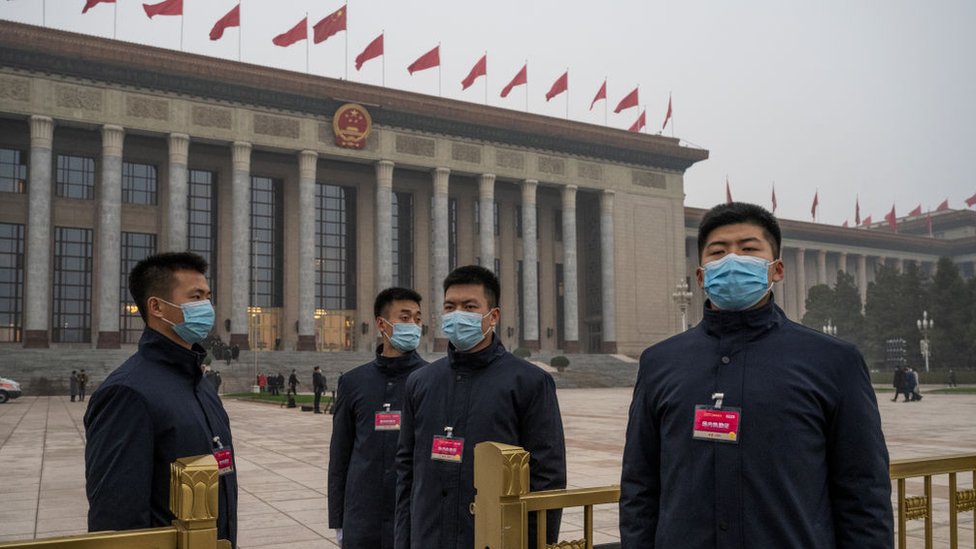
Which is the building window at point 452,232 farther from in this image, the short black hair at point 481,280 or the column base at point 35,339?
the short black hair at point 481,280

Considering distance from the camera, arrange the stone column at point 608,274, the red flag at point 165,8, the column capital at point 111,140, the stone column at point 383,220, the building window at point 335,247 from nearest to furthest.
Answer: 1. the red flag at point 165,8
2. the column capital at point 111,140
3. the stone column at point 383,220
4. the building window at point 335,247
5. the stone column at point 608,274

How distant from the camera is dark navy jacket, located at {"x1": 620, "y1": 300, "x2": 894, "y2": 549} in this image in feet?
9.04

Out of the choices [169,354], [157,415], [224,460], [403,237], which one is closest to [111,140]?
[403,237]

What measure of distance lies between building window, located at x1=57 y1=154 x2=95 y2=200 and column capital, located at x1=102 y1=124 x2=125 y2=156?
4339 mm

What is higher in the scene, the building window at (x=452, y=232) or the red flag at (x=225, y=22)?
the red flag at (x=225, y=22)

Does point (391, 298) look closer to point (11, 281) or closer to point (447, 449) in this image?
point (447, 449)

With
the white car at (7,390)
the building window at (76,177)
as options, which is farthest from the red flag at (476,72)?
the white car at (7,390)

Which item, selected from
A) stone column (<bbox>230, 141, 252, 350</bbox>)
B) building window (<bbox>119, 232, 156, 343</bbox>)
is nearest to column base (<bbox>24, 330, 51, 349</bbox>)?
building window (<bbox>119, 232, 156, 343</bbox>)

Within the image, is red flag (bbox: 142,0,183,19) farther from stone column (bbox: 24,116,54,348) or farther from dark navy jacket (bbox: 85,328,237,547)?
dark navy jacket (bbox: 85,328,237,547)

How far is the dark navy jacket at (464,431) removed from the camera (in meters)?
4.04

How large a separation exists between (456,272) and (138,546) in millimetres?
2966

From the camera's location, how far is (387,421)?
17.2 feet

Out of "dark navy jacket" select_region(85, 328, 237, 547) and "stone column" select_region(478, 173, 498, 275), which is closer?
"dark navy jacket" select_region(85, 328, 237, 547)

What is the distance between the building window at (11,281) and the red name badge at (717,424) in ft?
157
